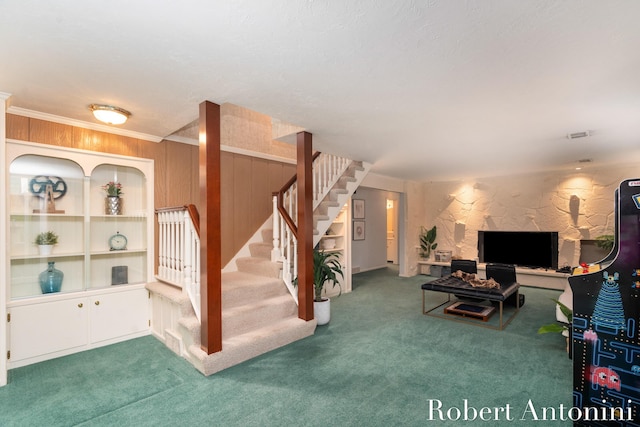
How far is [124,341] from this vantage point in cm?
342

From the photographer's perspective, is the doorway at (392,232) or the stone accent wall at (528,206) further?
the doorway at (392,232)

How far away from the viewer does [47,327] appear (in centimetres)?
298

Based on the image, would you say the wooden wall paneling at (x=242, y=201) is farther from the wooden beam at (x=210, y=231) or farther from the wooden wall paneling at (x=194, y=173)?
the wooden beam at (x=210, y=231)

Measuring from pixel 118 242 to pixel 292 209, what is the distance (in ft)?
7.40

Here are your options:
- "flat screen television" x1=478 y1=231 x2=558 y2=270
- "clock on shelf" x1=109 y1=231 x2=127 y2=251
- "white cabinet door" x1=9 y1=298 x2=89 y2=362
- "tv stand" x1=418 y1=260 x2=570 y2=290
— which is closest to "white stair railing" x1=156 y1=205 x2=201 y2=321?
"clock on shelf" x1=109 y1=231 x2=127 y2=251

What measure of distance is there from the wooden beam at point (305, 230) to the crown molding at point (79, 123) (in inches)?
72.4

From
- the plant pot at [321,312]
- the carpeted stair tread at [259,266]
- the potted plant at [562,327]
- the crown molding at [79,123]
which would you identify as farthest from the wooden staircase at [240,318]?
the potted plant at [562,327]

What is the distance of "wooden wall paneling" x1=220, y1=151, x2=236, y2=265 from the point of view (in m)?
4.42

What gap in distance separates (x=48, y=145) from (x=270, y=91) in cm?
243

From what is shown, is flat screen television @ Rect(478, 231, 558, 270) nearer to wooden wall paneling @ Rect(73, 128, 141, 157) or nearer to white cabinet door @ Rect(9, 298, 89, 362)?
wooden wall paneling @ Rect(73, 128, 141, 157)

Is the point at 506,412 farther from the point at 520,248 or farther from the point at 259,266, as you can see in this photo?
the point at 520,248

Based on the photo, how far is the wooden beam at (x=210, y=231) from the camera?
8.77 ft

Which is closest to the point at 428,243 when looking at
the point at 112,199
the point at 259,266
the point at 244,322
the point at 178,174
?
the point at 259,266

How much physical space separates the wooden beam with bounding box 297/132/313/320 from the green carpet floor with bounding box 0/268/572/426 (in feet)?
1.40
